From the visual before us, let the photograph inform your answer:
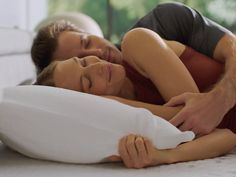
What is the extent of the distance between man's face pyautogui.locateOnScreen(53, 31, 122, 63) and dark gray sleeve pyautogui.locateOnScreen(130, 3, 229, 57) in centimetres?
21

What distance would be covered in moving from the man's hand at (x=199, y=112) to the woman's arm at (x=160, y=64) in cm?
4

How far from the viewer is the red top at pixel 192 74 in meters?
1.23

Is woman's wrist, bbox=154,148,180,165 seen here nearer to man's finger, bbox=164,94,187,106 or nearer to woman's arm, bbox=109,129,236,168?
woman's arm, bbox=109,129,236,168

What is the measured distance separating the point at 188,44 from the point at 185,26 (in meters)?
0.05

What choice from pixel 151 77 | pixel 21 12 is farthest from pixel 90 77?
pixel 21 12

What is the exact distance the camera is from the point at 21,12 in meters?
3.30

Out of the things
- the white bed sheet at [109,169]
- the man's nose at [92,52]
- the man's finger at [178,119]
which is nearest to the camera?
the white bed sheet at [109,169]

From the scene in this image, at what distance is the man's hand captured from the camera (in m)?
1.07

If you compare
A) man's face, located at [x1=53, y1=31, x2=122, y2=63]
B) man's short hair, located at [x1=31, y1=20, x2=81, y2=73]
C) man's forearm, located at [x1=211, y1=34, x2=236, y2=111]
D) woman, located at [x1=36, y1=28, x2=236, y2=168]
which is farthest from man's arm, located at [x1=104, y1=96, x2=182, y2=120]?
man's short hair, located at [x1=31, y1=20, x2=81, y2=73]

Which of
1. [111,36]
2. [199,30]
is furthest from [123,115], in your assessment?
[111,36]

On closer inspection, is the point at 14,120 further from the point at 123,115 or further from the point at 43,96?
the point at 123,115

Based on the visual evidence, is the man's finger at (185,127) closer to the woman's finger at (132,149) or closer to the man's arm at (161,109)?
the man's arm at (161,109)

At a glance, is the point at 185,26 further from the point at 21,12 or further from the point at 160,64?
the point at 21,12

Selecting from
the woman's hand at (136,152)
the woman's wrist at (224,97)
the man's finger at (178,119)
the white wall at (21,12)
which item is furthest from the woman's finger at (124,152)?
the white wall at (21,12)
